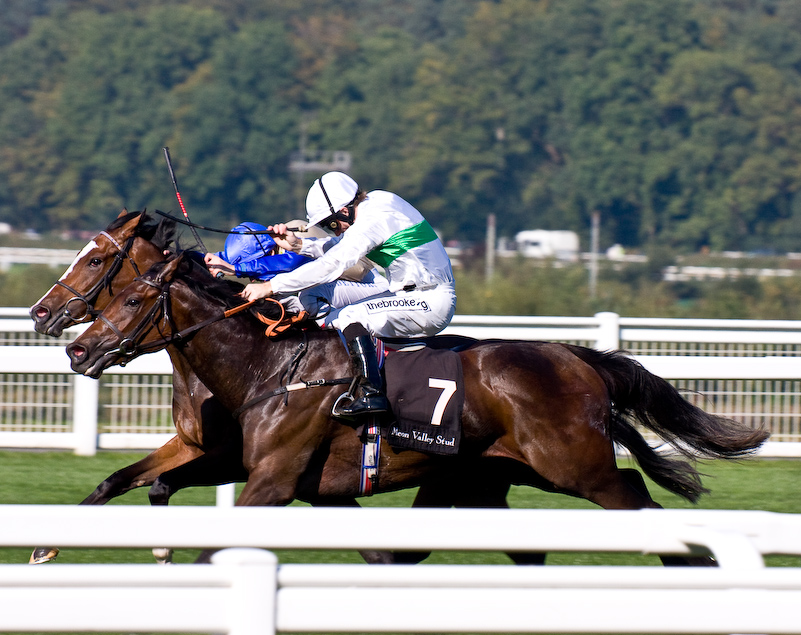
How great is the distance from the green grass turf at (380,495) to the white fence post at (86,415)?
0.08 m

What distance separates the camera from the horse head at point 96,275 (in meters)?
4.38

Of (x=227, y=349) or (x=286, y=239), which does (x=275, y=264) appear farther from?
(x=227, y=349)

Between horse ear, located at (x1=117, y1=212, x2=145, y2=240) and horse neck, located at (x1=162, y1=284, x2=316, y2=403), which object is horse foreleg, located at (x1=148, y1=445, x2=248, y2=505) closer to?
horse neck, located at (x1=162, y1=284, x2=316, y2=403)

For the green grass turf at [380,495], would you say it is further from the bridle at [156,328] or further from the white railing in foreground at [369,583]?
the white railing in foreground at [369,583]

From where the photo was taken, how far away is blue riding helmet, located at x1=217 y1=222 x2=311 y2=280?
186 inches

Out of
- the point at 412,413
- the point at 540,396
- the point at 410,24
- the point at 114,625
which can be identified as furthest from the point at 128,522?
the point at 410,24

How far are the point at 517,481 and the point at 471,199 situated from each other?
53.5 m

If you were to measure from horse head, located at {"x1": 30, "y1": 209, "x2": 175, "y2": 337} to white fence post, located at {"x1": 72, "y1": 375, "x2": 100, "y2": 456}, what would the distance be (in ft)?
8.44

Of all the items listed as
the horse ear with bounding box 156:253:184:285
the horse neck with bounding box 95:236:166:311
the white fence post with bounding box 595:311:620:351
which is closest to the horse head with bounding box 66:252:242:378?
the horse ear with bounding box 156:253:184:285

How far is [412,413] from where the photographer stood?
402cm

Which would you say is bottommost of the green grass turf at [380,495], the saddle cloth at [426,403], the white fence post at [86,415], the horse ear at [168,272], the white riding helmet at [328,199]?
the green grass turf at [380,495]

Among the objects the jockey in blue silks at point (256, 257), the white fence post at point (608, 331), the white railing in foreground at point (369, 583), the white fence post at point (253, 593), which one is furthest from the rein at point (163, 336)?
the white fence post at point (608, 331)

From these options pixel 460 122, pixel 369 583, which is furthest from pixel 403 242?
pixel 460 122

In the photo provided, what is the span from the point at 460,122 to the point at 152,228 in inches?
2170
